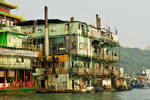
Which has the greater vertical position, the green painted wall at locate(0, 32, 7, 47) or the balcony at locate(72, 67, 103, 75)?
the green painted wall at locate(0, 32, 7, 47)

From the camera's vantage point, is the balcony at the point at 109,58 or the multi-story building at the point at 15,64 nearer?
the multi-story building at the point at 15,64

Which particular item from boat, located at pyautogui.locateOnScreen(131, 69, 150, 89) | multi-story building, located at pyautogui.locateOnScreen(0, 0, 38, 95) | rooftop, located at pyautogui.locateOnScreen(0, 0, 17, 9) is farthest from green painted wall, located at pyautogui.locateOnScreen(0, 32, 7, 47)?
boat, located at pyautogui.locateOnScreen(131, 69, 150, 89)

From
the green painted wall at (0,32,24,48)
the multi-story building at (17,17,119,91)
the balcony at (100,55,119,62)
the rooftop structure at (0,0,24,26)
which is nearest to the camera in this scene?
the green painted wall at (0,32,24,48)

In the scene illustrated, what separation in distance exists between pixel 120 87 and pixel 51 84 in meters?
23.5

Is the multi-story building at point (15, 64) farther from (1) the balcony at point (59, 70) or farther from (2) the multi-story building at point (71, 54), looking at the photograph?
(1) the balcony at point (59, 70)

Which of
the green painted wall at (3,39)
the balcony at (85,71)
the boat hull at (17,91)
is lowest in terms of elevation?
the boat hull at (17,91)

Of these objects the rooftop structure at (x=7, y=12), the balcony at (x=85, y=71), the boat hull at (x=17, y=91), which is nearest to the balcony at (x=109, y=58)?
the balcony at (x=85, y=71)

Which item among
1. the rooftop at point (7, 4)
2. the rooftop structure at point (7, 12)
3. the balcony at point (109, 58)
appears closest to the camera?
the balcony at point (109, 58)

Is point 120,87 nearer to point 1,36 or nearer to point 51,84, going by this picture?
point 51,84

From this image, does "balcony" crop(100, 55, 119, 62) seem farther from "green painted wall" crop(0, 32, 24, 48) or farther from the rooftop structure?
the rooftop structure

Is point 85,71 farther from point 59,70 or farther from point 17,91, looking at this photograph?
point 17,91

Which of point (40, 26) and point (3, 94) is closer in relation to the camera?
point (3, 94)

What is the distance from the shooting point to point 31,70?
193ft

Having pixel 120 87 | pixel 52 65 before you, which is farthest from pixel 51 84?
pixel 120 87
